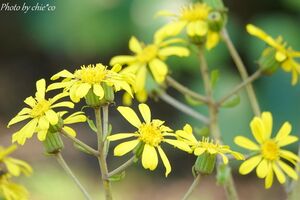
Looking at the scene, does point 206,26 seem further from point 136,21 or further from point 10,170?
point 136,21

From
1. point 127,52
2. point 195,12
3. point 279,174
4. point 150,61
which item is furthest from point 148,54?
point 127,52

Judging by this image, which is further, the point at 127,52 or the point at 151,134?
the point at 127,52

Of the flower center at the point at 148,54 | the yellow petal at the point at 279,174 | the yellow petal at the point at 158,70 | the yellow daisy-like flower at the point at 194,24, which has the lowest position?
the yellow petal at the point at 279,174

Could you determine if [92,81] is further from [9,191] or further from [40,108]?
[9,191]

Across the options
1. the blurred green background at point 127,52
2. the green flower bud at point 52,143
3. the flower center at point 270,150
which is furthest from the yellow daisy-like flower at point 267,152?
the blurred green background at point 127,52

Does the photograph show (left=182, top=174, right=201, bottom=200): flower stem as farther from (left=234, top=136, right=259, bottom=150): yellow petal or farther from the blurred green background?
the blurred green background

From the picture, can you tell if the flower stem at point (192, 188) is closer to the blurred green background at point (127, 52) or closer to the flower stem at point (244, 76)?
the flower stem at point (244, 76)
